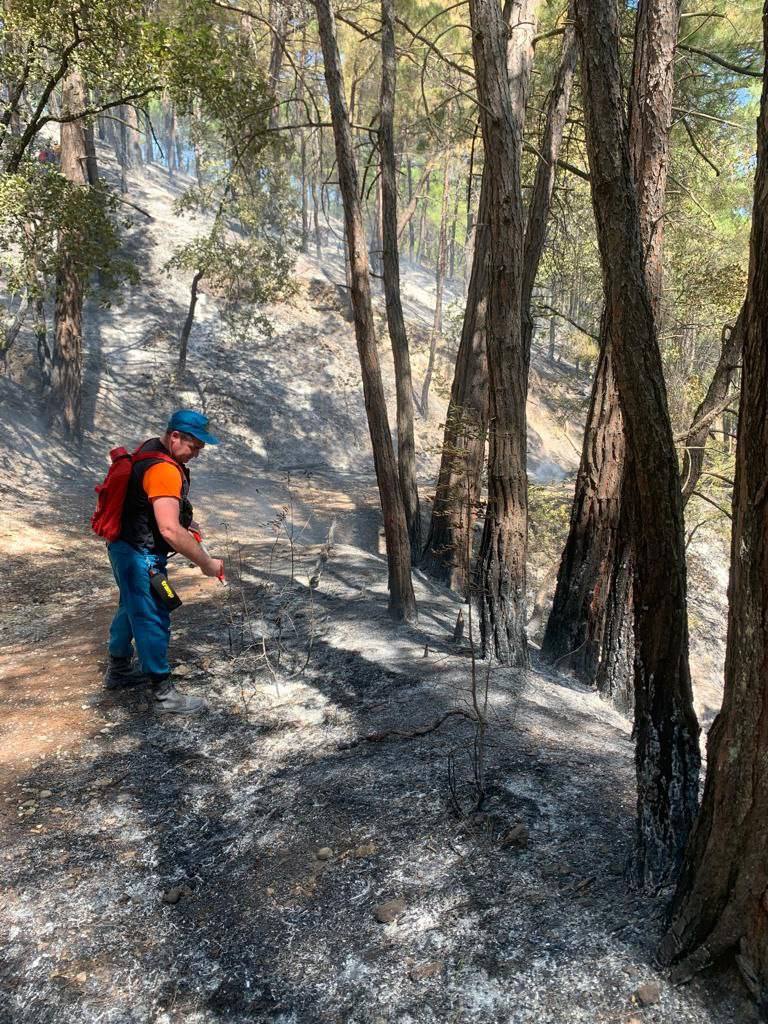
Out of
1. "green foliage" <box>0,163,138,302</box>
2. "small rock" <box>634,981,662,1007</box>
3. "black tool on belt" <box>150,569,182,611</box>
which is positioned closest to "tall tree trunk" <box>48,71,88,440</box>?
"green foliage" <box>0,163,138,302</box>

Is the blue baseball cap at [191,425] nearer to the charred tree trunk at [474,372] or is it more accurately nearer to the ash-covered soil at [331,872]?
the ash-covered soil at [331,872]

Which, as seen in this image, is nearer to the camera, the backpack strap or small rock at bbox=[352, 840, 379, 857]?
small rock at bbox=[352, 840, 379, 857]

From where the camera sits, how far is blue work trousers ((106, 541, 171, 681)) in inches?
183

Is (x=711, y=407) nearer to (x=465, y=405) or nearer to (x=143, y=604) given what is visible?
(x=465, y=405)

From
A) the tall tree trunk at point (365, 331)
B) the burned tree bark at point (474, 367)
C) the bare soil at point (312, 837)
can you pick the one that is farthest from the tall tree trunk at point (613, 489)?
the tall tree trunk at point (365, 331)

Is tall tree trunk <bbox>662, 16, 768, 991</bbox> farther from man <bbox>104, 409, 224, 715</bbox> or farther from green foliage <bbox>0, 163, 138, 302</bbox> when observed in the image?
green foliage <bbox>0, 163, 138, 302</bbox>

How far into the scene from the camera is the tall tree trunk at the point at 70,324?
14.8 metres

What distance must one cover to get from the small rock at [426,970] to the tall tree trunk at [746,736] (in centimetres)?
78

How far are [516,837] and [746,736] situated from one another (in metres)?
1.37

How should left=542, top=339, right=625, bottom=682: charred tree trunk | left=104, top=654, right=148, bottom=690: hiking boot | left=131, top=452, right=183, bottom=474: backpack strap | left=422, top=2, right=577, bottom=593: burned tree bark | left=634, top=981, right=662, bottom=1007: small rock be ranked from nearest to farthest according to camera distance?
left=634, top=981, right=662, bottom=1007: small rock
left=131, top=452, right=183, bottom=474: backpack strap
left=104, top=654, right=148, bottom=690: hiking boot
left=542, top=339, right=625, bottom=682: charred tree trunk
left=422, top=2, right=577, bottom=593: burned tree bark

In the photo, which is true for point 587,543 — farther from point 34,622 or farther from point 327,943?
point 34,622

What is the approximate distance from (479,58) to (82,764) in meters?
5.33

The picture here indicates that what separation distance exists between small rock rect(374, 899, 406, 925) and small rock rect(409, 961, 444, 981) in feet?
0.86

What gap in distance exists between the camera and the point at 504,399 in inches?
239
